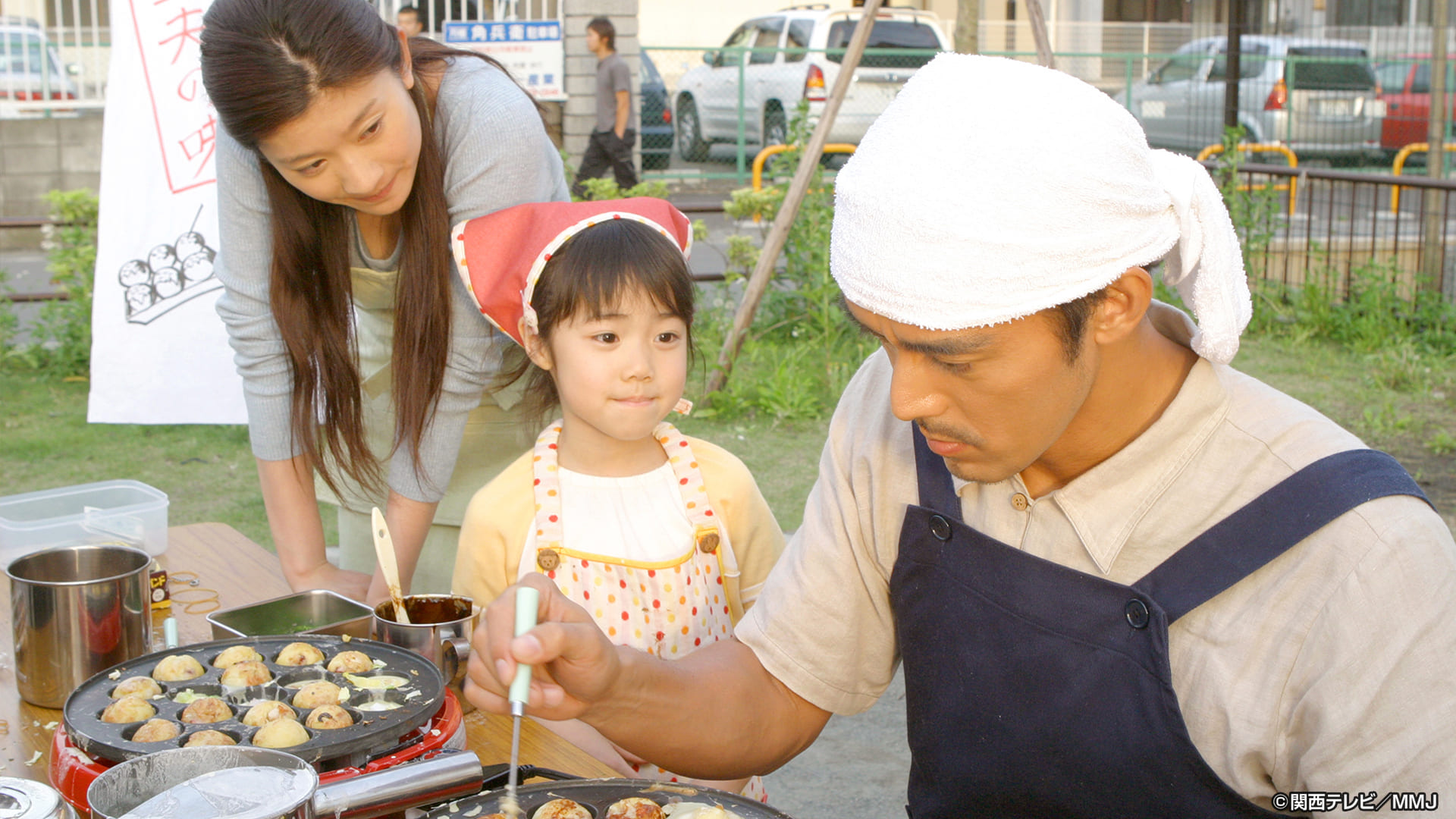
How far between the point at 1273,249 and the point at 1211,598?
7.44 meters

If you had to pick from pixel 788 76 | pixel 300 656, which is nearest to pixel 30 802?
pixel 300 656

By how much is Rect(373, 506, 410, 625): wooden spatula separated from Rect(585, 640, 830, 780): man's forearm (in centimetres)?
34

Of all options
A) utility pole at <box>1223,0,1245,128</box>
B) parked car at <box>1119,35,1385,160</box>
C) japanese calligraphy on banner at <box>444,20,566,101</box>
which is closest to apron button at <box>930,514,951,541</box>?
utility pole at <box>1223,0,1245,128</box>

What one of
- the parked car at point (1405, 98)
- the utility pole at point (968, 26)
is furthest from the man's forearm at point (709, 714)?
the parked car at point (1405, 98)

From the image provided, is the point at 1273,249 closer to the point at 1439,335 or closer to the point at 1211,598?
the point at 1439,335

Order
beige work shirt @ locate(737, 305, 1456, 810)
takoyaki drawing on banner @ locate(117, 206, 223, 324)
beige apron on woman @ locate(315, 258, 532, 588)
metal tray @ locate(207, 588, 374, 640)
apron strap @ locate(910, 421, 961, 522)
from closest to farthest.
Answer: beige work shirt @ locate(737, 305, 1456, 810), apron strap @ locate(910, 421, 961, 522), metal tray @ locate(207, 588, 374, 640), beige apron on woman @ locate(315, 258, 532, 588), takoyaki drawing on banner @ locate(117, 206, 223, 324)

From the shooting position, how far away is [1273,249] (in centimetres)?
811

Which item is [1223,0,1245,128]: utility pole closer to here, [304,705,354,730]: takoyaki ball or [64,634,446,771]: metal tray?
[64,634,446,771]: metal tray

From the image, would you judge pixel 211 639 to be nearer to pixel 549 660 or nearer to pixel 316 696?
pixel 316 696

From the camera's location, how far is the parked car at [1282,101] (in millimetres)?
12773

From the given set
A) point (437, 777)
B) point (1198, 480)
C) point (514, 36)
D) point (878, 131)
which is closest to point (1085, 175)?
point (878, 131)

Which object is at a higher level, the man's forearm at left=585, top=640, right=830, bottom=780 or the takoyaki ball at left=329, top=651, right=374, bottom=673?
the takoyaki ball at left=329, top=651, right=374, bottom=673

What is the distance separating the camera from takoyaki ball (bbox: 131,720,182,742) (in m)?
1.42

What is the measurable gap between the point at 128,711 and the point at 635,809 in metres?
0.60
